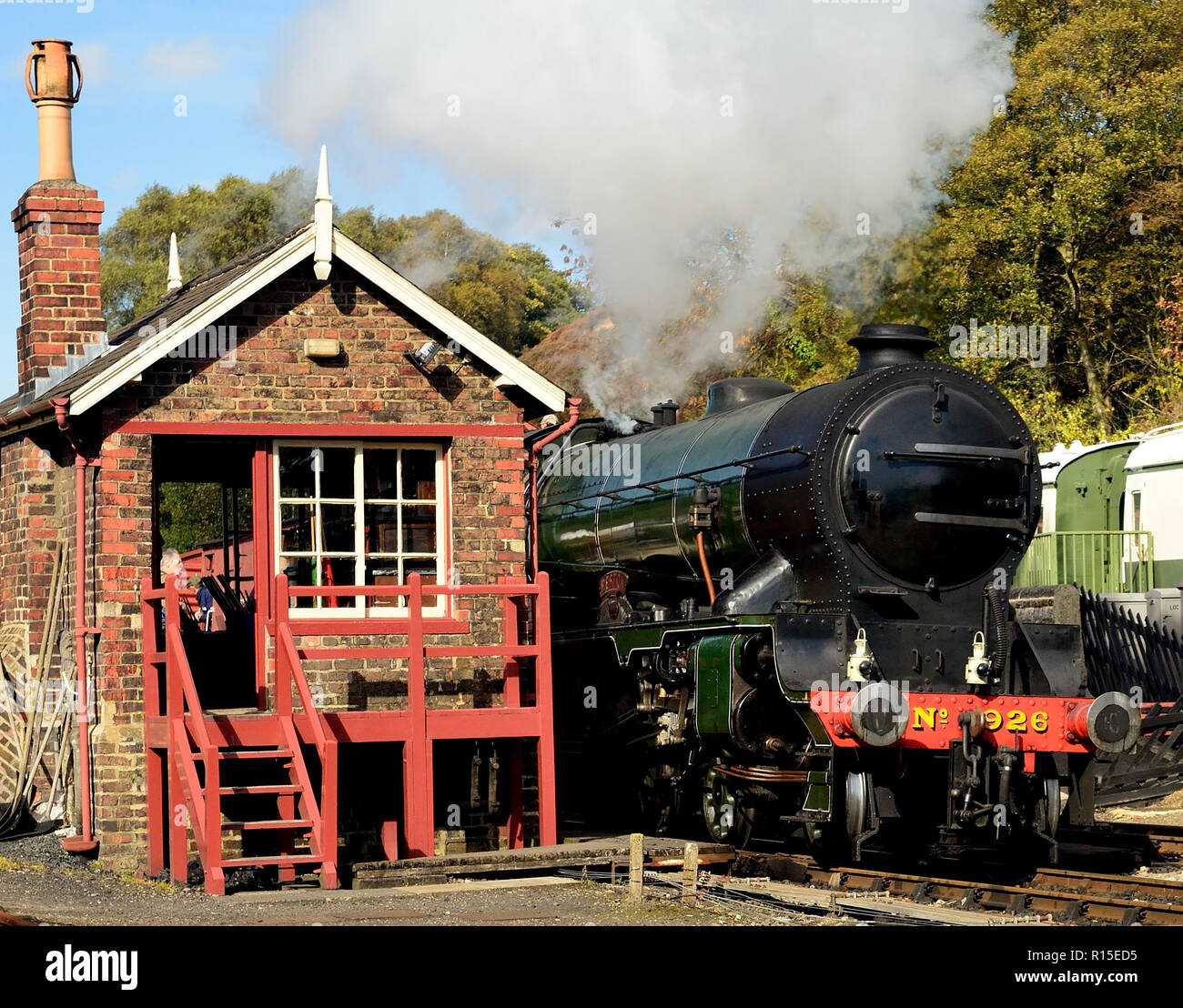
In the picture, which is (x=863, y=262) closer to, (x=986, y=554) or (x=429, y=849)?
(x=986, y=554)

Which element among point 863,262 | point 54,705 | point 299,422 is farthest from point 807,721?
point 863,262

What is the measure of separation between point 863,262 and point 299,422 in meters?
11.0

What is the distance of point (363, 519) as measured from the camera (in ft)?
43.6

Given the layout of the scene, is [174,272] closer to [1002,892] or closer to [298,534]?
[298,534]

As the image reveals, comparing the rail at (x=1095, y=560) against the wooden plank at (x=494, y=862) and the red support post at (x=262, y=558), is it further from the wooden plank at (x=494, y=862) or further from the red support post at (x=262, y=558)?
the red support post at (x=262, y=558)

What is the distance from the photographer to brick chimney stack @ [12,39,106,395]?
14336mm

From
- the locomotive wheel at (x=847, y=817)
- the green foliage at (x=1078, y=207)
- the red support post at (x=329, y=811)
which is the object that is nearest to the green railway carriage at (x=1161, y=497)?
the green foliage at (x=1078, y=207)

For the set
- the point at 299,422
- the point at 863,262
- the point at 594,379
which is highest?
the point at 863,262

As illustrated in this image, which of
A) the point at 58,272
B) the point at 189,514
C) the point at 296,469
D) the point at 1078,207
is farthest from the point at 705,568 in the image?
the point at 189,514

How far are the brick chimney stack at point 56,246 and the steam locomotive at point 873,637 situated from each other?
527 cm

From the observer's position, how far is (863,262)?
22.2m

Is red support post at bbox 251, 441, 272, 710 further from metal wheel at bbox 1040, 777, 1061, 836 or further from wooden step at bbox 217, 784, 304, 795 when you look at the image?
metal wheel at bbox 1040, 777, 1061, 836

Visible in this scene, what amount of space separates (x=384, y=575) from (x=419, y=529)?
0.47m

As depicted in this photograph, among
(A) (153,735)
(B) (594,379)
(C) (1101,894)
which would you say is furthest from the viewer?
(B) (594,379)
